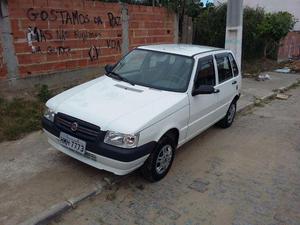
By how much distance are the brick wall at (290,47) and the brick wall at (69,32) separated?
10.8 meters

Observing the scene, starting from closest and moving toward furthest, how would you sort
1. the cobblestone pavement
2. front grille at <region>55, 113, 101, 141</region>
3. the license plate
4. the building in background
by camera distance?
1. the cobblestone pavement
2. front grille at <region>55, 113, 101, 141</region>
3. the license plate
4. the building in background

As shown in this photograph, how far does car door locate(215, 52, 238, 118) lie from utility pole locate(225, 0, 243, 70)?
322 centimetres

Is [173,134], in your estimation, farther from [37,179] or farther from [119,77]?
[37,179]

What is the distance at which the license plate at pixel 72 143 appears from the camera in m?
3.88

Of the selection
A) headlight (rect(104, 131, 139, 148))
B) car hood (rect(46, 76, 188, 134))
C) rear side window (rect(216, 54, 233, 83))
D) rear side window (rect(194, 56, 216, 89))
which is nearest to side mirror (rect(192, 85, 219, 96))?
rear side window (rect(194, 56, 216, 89))

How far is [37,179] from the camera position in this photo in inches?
161

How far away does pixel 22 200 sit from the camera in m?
3.65

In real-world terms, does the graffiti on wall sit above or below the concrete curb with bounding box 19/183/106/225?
above

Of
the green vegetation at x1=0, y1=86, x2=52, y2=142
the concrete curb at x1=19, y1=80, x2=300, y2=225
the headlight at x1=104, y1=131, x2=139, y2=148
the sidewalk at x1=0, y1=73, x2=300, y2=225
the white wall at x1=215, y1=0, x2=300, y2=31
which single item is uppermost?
the white wall at x1=215, y1=0, x2=300, y2=31

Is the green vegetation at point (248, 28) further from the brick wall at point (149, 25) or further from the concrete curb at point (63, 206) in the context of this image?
the concrete curb at point (63, 206)

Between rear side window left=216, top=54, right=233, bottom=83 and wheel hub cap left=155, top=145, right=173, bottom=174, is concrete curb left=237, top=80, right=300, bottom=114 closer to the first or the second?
rear side window left=216, top=54, right=233, bottom=83

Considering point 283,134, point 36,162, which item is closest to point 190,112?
point 36,162

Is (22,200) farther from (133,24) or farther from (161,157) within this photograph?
(133,24)

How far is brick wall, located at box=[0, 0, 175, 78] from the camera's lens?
674 centimetres
